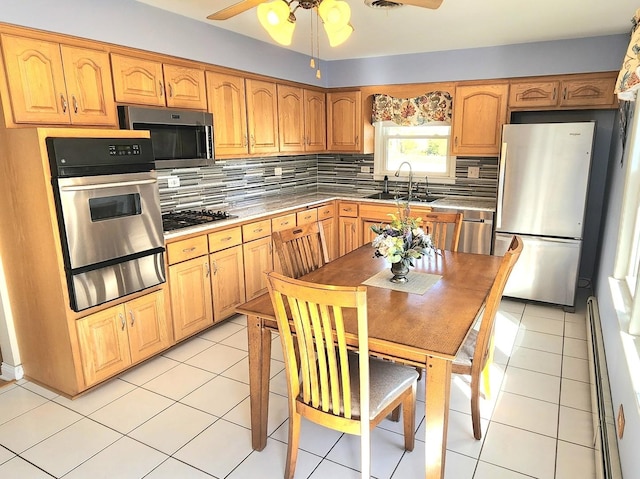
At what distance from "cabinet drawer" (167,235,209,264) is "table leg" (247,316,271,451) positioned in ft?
4.11

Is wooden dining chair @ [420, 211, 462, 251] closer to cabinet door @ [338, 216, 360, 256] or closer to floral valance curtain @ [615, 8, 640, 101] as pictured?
floral valance curtain @ [615, 8, 640, 101]

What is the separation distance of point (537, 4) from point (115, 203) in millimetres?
2963

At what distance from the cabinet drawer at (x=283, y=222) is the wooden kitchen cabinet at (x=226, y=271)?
463mm

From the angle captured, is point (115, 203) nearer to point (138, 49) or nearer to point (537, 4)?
point (138, 49)

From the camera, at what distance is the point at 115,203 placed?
253 centimetres

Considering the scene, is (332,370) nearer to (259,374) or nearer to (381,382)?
(381,382)

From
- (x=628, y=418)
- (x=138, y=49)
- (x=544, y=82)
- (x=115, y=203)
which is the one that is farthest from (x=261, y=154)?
(x=628, y=418)

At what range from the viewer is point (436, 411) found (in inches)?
63.1

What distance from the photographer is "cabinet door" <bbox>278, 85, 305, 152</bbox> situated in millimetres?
A: 4277

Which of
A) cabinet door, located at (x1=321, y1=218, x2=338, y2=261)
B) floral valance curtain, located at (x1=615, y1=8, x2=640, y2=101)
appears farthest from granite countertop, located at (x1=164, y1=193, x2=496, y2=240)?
floral valance curtain, located at (x1=615, y1=8, x2=640, y2=101)

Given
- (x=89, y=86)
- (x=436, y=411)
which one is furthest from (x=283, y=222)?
(x=436, y=411)

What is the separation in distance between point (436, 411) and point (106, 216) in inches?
80.0

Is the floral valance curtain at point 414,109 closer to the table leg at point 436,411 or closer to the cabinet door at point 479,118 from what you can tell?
the cabinet door at point 479,118

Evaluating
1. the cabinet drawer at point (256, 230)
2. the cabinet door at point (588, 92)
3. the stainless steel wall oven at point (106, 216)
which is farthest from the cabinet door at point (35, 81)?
the cabinet door at point (588, 92)
